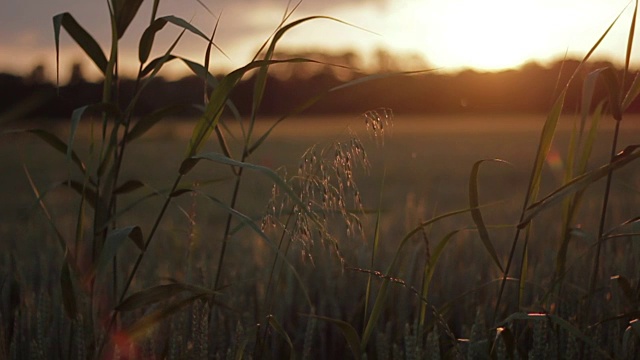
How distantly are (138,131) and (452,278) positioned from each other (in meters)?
1.33

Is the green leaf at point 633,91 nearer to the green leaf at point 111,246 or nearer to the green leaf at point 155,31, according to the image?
the green leaf at point 155,31

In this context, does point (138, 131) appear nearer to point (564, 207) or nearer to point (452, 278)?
point (564, 207)

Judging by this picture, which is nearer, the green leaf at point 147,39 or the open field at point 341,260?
the green leaf at point 147,39

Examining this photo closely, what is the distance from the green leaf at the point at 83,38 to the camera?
1386 mm

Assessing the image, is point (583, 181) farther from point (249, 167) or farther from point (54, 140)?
point (54, 140)

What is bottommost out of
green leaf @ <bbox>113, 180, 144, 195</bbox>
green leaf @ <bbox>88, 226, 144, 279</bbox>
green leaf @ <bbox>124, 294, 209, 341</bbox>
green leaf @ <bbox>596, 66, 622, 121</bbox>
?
green leaf @ <bbox>124, 294, 209, 341</bbox>

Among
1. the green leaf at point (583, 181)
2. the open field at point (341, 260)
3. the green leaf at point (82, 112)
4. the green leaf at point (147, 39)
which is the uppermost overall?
the green leaf at point (147, 39)

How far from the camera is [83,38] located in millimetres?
1449

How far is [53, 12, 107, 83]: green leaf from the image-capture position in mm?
1386

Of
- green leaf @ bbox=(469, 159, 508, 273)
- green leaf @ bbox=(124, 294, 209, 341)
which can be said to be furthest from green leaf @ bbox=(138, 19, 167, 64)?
green leaf @ bbox=(469, 159, 508, 273)

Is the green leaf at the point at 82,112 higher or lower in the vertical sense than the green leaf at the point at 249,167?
higher

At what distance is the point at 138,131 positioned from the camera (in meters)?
1.48

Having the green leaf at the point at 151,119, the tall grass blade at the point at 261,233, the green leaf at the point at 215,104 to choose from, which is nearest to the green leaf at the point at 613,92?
the green leaf at the point at 215,104

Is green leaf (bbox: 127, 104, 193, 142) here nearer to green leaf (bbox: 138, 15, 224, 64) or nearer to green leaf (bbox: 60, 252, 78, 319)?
green leaf (bbox: 138, 15, 224, 64)
